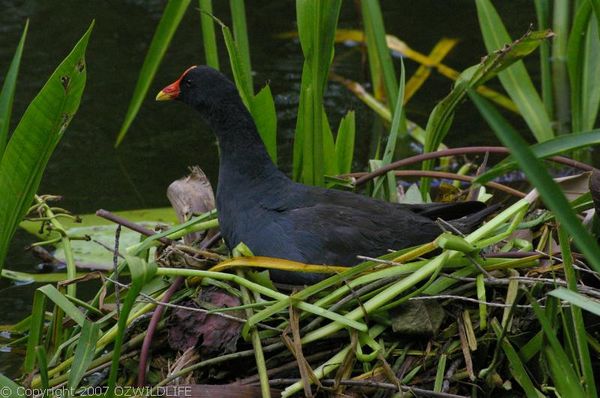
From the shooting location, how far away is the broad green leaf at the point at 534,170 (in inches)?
61.0

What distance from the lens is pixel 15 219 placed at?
2.58 metres

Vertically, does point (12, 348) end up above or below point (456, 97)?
below

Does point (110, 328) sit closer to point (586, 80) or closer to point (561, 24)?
point (586, 80)

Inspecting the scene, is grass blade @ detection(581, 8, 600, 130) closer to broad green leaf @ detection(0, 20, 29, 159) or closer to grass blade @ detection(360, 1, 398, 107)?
grass blade @ detection(360, 1, 398, 107)

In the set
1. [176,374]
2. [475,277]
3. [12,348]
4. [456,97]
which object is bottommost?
[12,348]

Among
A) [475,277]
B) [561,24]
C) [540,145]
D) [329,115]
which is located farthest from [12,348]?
[561,24]

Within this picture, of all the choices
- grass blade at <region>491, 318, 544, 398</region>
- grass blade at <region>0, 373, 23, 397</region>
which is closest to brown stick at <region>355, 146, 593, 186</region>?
grass blade at <region>491, 318, 544, 398</region>

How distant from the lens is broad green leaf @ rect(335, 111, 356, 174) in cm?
320

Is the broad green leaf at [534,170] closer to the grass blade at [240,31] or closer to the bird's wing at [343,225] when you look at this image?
the bird's wing at [343,225]

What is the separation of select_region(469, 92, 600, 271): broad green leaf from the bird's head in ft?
4.51

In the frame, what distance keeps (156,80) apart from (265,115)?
2.33m

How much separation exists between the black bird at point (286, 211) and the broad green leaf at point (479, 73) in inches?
15.0

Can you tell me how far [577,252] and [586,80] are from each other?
5.01 feet

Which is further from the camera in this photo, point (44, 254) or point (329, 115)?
point (329, 115)
